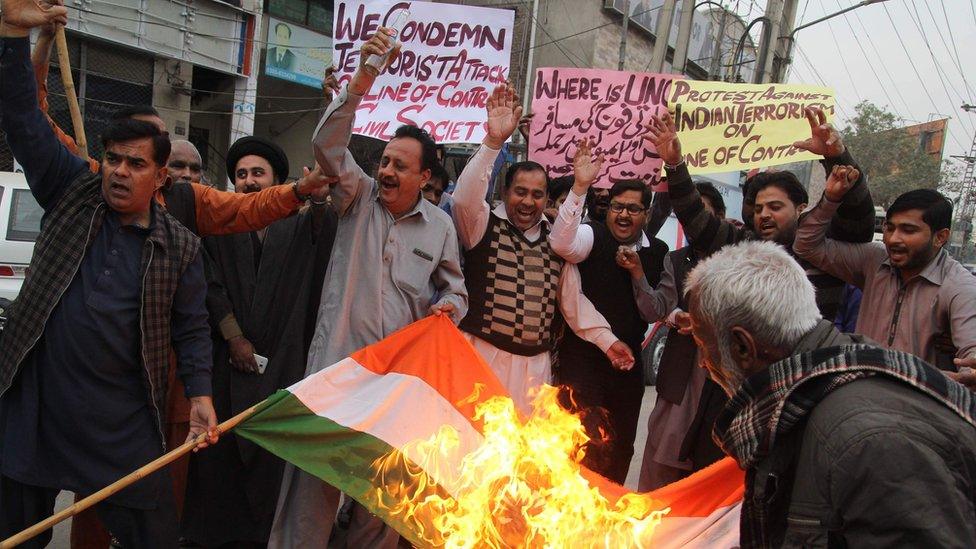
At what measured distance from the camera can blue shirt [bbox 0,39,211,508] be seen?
2.67 metres

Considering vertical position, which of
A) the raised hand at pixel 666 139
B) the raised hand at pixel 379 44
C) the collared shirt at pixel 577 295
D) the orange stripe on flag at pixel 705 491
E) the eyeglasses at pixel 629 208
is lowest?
the orange stripe on flag at pixel 705 491

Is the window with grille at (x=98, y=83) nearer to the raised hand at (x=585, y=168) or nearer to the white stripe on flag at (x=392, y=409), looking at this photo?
the raised hand at (x=585, y=168)

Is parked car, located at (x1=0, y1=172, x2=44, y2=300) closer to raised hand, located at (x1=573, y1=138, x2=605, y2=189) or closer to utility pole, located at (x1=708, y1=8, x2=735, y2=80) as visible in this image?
raised hand, located at (x1=573, y1=138, x2=605, y2=189)

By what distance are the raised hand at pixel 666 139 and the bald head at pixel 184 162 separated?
260 cm

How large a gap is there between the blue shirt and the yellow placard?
3.96 meters

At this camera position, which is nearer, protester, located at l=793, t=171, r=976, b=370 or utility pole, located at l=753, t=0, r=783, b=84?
protester, located at l=793, t=171, r=976, b=370

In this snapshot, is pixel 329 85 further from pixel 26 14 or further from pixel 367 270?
pixel 26 14

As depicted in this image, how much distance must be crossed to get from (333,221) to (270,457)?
1263 millimetres

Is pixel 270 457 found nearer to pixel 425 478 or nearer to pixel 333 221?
pixel 425 478

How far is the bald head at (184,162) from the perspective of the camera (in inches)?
164

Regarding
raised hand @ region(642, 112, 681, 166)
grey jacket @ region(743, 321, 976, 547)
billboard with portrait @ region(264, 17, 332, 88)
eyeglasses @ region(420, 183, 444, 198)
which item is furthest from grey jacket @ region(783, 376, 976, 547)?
billboard with portrait @ region(264, 17, 332, 88)

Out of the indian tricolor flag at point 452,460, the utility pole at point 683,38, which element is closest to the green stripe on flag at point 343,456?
the indian tricolor flag at point 452,460

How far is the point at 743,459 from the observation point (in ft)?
5.53

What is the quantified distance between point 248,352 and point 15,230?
16.0ft
